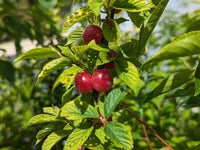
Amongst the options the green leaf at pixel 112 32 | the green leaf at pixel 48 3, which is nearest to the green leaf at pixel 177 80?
the green leaf at pixel 112 32

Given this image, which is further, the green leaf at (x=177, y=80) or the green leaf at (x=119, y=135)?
the green leaf at (x=177, y=80)

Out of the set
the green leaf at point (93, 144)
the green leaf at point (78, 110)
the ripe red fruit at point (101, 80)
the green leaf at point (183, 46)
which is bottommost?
the green leaf at point (93, 144)

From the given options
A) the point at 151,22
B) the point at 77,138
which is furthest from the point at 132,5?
the point at 77,138

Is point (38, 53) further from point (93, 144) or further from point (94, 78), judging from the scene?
point (93, 144)

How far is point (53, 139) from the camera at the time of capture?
0.51 m

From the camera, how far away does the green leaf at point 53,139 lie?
20.0 inches

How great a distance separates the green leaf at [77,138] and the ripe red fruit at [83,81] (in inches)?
3.1

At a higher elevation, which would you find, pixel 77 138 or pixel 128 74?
pixel 128 74

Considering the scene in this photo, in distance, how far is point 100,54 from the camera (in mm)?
453

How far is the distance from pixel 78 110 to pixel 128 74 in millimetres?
122

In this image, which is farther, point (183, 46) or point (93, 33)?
point (93, 33)

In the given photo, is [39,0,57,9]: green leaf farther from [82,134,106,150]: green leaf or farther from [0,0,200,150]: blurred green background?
[82,134,106,150]: green leaf

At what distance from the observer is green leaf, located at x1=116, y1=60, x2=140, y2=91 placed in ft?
1.45

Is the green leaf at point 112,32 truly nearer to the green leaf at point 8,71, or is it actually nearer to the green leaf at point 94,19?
the green leaf at point 94,19
